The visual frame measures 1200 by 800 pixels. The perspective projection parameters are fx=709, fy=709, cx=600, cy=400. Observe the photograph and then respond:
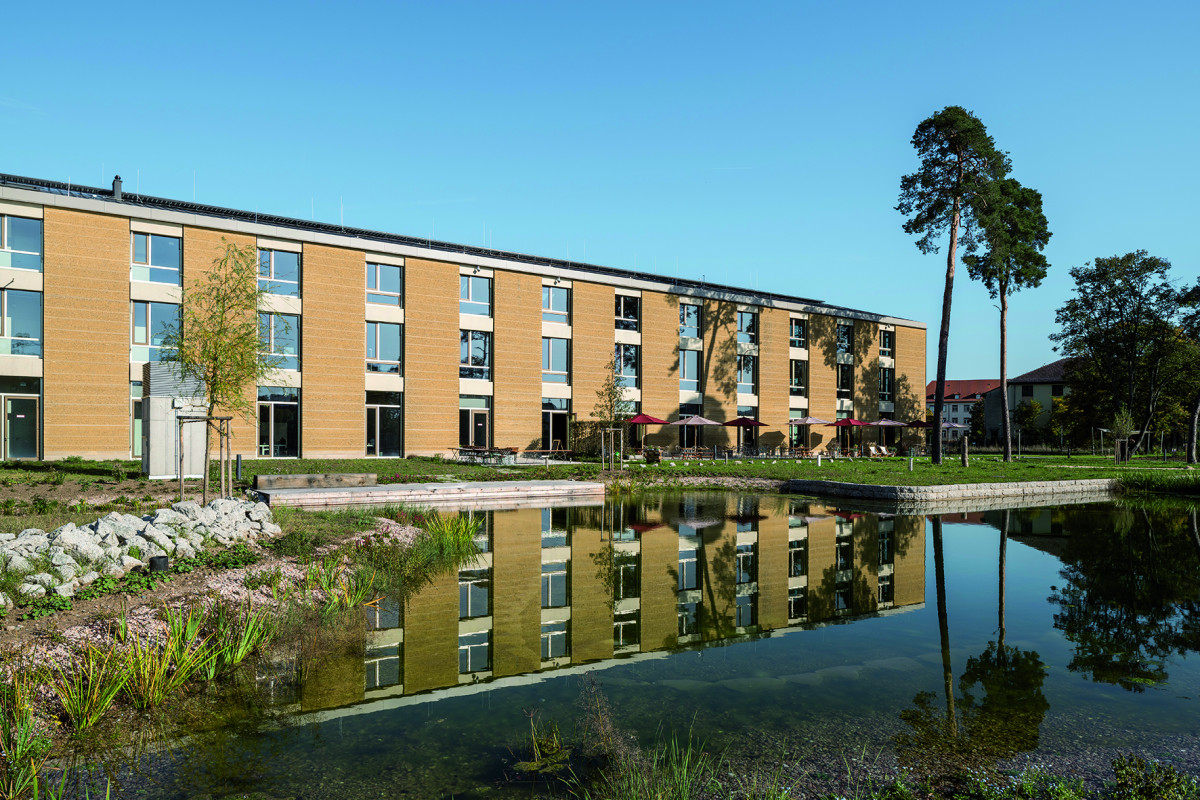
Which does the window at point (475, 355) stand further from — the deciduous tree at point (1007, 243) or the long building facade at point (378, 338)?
the deciduous tree at point (1007, 243)

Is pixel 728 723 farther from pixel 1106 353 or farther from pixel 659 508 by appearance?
pixel 1106 353

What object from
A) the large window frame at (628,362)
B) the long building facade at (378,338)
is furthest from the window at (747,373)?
the large window frame at (628,362)

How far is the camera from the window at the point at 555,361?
33.0 meters

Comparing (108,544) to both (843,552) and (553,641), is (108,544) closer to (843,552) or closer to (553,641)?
(553,641)

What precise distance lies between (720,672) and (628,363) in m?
30.0

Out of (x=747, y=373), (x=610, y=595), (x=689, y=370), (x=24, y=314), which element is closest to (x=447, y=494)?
(x=610, y=595)

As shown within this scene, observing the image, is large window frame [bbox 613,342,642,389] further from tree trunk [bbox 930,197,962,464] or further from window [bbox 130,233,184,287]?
window [bbox 130,233,184,287]

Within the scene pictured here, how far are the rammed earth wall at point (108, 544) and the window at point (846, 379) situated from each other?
39366 millimetres

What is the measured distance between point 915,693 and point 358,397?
2563 cm

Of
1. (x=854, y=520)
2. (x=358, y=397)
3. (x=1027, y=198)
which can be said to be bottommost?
(x=854, y=520)

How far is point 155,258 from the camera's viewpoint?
2456 centimetres

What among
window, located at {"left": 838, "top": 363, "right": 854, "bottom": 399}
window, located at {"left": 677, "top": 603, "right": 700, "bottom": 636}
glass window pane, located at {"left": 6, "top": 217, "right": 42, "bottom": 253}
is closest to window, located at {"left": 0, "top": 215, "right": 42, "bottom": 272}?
glass window pane, located at {"left": 6, "top": 217, "right": 42, "bottom": 253}

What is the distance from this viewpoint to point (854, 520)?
1589 centimetres

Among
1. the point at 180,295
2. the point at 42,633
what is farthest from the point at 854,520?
the point at 180,295
